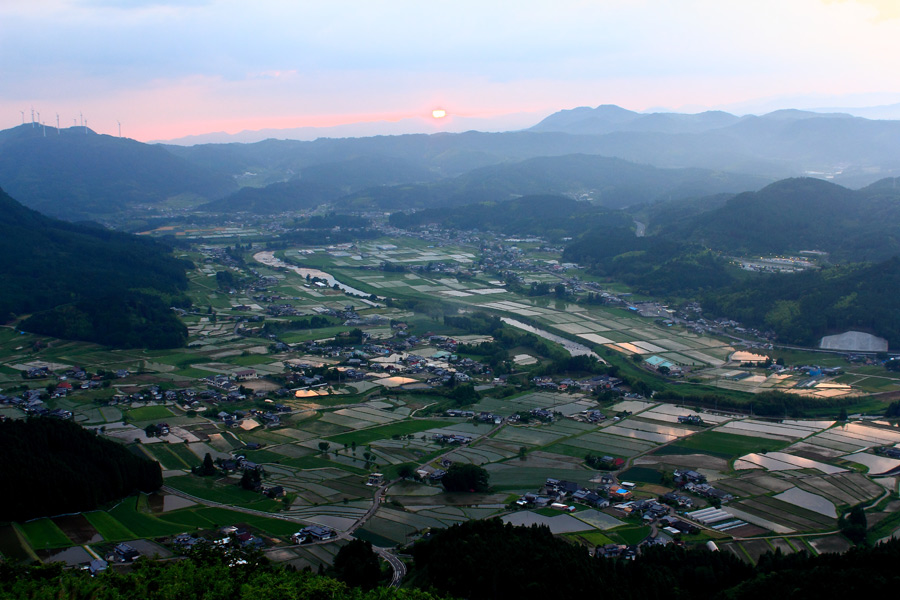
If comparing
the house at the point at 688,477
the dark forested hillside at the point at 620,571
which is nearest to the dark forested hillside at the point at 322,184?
the house at the point at 688,477

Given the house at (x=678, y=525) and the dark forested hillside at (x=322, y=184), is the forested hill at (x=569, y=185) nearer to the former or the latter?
the dark forested hillside at (x=322, y=184)

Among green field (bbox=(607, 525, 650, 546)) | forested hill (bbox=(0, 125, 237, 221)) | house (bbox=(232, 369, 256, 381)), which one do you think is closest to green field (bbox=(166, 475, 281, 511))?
green field (bbox=(607, 525, 650, 546))

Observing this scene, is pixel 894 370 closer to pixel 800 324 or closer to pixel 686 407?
pixel 800 324

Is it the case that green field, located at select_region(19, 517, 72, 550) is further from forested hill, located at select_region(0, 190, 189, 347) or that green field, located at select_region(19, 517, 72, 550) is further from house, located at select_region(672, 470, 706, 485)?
forested hill, located at select_region(0, 190, 189, 347)

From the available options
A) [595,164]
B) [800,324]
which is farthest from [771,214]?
[595,164]

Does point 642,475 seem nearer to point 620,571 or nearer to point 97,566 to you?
point 620,571
